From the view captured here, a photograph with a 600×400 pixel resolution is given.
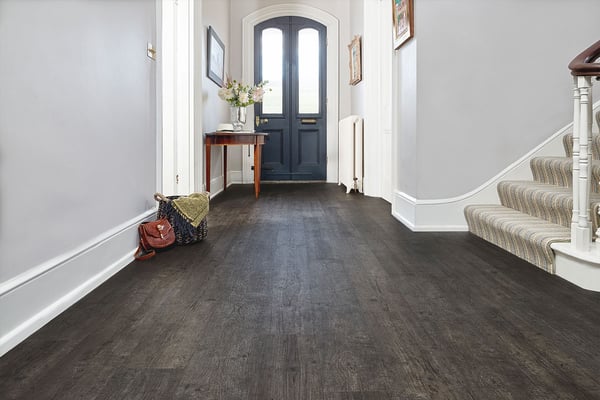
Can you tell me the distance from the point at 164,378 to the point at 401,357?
70 centimetres

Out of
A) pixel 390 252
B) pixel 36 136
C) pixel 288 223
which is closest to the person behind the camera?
pixel 36 136

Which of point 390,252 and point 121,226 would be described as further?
point 390,252

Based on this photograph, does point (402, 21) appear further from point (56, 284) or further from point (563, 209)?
point (56, 284)

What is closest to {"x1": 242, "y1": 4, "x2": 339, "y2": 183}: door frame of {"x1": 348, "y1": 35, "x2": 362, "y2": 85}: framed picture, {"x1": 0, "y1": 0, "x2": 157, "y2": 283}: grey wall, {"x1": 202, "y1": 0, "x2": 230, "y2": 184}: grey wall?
{"x1": 202, "y1": 0, "x2": 230, "y2": 184}: grey wall

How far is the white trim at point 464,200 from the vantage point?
3936 millimetres

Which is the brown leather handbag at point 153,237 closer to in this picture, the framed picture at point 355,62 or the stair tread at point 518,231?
the stair tread at point 518,231

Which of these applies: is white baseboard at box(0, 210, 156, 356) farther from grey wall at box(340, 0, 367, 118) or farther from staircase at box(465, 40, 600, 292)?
grey wall at box(340, 0, 367, 118)

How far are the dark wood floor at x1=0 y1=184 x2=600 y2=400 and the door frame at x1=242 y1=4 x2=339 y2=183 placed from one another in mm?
5471

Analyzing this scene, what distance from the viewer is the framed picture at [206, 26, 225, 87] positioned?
6270 millimetres

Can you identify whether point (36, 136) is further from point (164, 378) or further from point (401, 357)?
point (401, 357)

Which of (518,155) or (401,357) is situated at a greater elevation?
(518,155)

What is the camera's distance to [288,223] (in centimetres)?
442

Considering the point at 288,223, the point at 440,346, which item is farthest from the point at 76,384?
the point at 288,223

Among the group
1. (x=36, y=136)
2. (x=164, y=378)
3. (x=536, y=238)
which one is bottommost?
(x=164, y=378)
